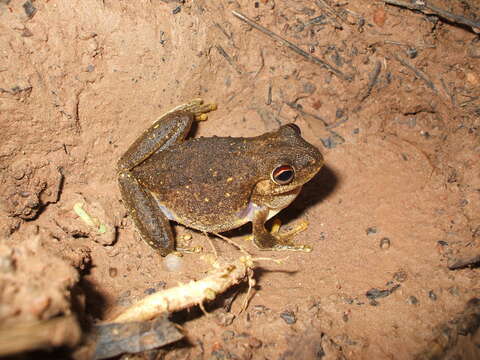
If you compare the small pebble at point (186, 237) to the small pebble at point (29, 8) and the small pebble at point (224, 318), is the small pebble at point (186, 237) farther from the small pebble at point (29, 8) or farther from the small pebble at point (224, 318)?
the small pebble at point (29, 8)

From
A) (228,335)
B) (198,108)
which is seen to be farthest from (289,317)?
(198,108)

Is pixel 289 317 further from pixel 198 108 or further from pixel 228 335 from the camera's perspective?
pixel 198 108

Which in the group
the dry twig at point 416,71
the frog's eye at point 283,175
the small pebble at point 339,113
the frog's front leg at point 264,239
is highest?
the dry twig at point 416,71

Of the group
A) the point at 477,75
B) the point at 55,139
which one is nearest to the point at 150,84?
the point at 55,139

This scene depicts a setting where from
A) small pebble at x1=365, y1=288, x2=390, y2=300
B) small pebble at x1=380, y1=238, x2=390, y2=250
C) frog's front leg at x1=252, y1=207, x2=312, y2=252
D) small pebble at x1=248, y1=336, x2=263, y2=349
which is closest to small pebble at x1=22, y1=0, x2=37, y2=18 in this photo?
frog's front leg at x1=252, y1=207, x2=312, y2=252

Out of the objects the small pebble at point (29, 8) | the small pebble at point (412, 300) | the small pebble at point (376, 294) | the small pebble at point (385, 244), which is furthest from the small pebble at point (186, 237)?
the small pebble at point (29, 8)

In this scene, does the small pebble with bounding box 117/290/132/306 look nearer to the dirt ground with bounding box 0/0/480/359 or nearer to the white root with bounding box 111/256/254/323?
the dirt ground with bounding box 0/0/480/359
